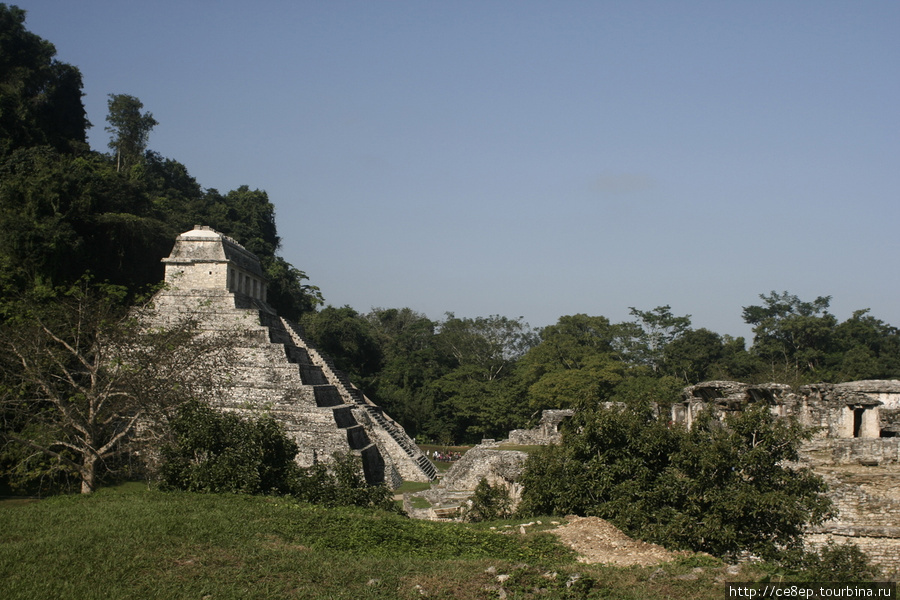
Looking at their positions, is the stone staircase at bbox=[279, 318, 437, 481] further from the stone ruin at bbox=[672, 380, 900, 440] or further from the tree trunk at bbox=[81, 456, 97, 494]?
the tree trunk at bbox=[81, 456, 97, 494]

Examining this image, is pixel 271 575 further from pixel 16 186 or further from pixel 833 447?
pixel 16 186

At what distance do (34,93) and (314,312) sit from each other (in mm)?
17905

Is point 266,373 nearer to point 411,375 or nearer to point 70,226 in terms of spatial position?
point 70,226

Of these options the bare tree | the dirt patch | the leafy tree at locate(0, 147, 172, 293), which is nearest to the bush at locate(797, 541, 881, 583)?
the dirt patch

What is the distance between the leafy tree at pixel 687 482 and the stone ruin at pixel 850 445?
0.89 metres

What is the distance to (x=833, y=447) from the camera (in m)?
14.5

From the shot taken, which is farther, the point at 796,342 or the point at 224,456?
the point at 796,342

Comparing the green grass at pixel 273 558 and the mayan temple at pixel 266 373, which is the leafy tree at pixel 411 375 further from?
the green grass at pixel 273 558

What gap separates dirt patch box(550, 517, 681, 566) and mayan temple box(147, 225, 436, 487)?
363 inches

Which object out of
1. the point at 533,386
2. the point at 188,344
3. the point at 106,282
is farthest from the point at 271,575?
the point at 533,386

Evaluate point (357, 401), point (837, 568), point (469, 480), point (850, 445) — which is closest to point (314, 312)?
point (357, 401)

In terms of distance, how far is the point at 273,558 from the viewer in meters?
7.82

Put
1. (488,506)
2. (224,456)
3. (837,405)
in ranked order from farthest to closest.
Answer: (837,405) → (488,506) → (224,456)

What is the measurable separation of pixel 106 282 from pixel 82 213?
259 cm
